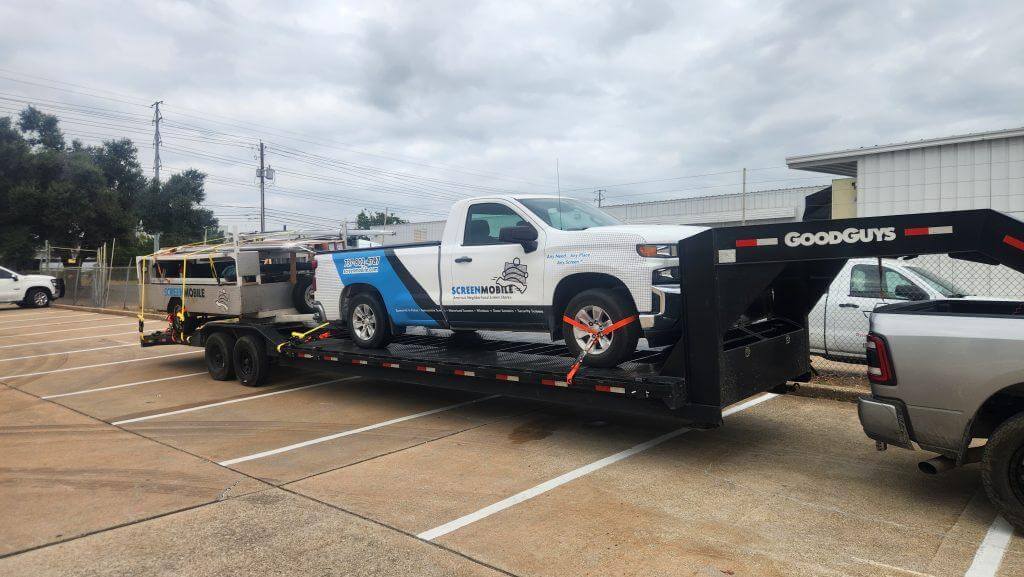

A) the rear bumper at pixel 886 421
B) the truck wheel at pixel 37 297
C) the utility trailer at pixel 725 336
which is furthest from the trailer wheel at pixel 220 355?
the truck wheel at pixel 37 297

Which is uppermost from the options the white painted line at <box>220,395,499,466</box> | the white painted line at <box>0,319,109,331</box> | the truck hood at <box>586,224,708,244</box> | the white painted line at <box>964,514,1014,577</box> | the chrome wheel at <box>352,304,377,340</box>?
the truck hood at <box>586,224,708,244</box>

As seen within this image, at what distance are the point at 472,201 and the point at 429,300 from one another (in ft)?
4.02

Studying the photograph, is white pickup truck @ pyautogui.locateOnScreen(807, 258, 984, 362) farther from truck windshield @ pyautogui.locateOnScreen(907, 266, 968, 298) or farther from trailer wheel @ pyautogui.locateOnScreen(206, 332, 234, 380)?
trailer wheel @ pyautogui.locateOnScreen(206, 332, 234, 380)

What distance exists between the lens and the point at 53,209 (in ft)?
107

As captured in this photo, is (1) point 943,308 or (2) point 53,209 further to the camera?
(2) point 53,209

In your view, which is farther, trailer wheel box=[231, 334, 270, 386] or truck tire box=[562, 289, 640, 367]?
trailer wheel box=[231, 334, 270, 386]

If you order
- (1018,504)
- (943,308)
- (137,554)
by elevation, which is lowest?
(137,554)

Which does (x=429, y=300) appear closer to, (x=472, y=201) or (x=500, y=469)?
(x=472, y=201)

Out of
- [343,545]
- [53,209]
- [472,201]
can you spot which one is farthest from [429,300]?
[53,209]

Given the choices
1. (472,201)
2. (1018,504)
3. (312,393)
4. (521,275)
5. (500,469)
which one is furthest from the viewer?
(312,393)

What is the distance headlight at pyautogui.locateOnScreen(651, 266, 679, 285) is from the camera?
5.79 metres

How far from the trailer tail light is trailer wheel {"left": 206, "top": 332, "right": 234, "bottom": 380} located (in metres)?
8.64

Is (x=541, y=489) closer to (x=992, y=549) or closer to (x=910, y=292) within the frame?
(x=992, y=549)

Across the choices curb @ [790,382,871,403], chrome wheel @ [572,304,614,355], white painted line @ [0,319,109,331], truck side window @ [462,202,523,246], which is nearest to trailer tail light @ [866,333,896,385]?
chrome wheel @ [572,304,614,355]
